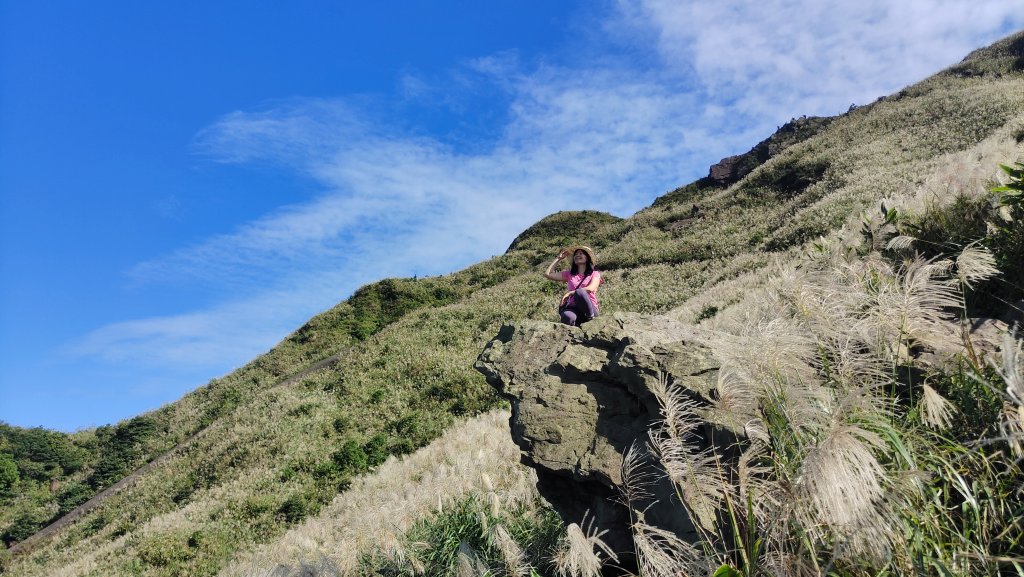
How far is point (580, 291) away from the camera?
9352 mm

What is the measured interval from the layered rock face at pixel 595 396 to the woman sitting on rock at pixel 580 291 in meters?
2.48

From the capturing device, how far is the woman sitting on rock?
9.33 m

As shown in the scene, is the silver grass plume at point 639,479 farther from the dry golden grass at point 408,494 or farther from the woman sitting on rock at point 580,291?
the woman sitting on rock at point 580,291

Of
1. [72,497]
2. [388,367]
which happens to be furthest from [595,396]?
[72,497]

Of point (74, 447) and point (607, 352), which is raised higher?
point (74, 447)

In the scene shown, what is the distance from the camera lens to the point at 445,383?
72.4 feet

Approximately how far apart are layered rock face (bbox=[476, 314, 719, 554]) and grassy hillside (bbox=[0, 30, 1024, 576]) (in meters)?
5.59

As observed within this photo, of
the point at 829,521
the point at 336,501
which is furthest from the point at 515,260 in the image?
the point at 829,521

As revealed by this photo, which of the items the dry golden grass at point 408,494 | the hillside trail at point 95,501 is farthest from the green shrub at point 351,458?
the hillside trail at point 95,501

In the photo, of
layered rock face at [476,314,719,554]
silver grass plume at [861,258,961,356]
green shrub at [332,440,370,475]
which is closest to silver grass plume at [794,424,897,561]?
silver grass plume at [861,258,961,356]

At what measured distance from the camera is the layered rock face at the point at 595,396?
4926 mm

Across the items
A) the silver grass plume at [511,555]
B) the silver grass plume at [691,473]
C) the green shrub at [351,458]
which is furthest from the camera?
the green shrub at [351,458]

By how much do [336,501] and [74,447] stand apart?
31211mm

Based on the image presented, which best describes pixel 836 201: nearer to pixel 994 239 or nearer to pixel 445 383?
pixel 445 383
